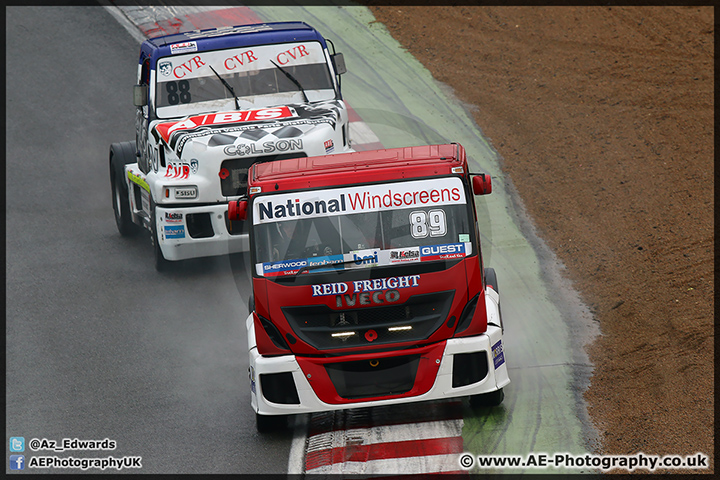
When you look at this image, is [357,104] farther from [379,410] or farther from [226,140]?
[379,410]

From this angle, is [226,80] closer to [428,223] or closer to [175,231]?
[175,231]

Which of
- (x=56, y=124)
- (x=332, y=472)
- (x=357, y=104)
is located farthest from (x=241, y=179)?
(x=56, y=124)

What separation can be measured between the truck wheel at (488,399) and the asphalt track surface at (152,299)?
0.30 feet

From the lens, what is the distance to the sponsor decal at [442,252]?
26.3 ft

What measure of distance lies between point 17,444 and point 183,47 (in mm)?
5951

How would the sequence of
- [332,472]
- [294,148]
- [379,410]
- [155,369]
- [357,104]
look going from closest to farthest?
1. [332,472]
2. [379,410]
3. [155,369]
4. [294,148]
5. [357,104]

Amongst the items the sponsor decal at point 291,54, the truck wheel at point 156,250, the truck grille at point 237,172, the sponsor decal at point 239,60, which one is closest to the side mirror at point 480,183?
the truck grille at point 237,172

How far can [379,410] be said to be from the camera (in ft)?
29.0

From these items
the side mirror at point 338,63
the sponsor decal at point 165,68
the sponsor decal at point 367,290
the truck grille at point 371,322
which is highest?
the side mirror at point 338,63

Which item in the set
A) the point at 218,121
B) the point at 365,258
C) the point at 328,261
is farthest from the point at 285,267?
the point at 218,121

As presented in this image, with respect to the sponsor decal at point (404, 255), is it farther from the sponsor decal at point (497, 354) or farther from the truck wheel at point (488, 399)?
the truck wheel at point (488, 399)

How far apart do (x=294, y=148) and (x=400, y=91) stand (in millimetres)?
6463

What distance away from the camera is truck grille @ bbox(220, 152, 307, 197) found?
11.5 metres

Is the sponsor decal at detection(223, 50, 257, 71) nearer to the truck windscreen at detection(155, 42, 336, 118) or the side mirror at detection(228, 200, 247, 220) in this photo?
the truck windscreen at detection(155, 42, 336, 118)
